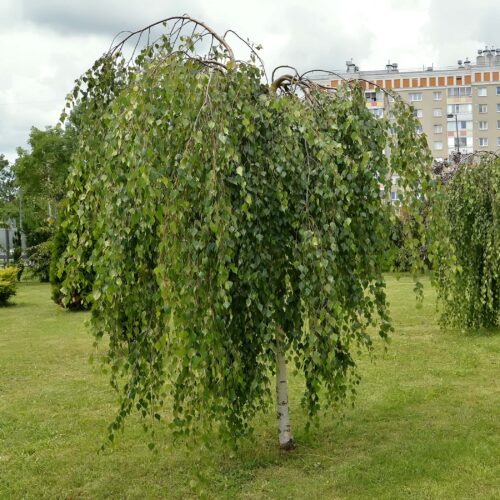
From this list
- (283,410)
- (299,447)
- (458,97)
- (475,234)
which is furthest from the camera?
(458,97)

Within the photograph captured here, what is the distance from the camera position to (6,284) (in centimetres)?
1423

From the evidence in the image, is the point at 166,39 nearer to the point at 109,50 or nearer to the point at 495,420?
the point at 109,50

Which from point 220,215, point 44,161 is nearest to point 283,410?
point 220,215

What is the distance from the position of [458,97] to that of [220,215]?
1877 inches

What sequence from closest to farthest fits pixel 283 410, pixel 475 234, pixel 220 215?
pixel 220 215 → pixel 283 410 → pixel 475 234

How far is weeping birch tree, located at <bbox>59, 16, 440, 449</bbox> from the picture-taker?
3045 mm

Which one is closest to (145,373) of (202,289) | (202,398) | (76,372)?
(202,398)

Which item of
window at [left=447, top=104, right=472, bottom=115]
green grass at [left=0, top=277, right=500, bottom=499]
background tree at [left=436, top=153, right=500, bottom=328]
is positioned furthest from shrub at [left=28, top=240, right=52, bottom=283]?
window at [left=447, top=104, right=472, bottom=115]

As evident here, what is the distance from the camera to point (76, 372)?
7285mm

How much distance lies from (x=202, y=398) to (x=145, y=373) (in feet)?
1.64

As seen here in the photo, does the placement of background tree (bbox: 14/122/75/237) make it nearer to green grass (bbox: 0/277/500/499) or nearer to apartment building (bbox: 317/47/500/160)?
green grass (bbox: 0/277/500/499)

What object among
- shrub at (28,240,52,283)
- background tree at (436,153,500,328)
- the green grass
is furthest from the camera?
shrub at (28,240,52,283)

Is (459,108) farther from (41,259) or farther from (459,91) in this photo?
(41,259)

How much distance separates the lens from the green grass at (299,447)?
3891 millimetres
